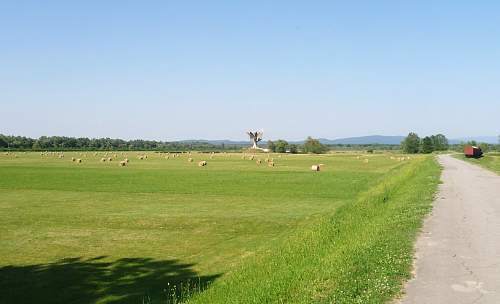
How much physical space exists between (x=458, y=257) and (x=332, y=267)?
3.61 m

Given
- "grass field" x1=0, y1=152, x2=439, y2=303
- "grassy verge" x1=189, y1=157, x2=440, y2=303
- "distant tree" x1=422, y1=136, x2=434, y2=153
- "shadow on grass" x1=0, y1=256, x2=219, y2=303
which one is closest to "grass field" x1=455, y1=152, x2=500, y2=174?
"grass field" x1=0, y1=152, x2=439, y2=303

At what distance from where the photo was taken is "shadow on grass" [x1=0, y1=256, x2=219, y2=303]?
12.5 m

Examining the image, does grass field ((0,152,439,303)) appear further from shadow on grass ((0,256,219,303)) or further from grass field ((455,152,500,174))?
grass field ((455,152,500,174))

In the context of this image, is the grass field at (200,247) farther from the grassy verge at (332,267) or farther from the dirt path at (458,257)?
the dirt path at (458,257)

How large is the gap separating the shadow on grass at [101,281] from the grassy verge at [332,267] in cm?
126

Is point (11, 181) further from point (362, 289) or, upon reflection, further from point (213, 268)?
point (362, 289)

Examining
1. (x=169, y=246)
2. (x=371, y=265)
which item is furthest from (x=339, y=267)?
(x=169, y=246)

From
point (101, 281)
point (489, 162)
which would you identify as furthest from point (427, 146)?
point (101, 281)

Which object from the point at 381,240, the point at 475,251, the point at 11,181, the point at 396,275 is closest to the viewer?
the point at 396,275

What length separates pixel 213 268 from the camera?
50.2ft

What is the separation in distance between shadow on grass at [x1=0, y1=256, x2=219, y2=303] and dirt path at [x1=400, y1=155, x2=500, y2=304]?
228 inches

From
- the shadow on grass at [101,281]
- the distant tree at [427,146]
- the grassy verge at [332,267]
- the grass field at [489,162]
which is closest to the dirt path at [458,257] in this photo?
the grassy verge at [332,267]

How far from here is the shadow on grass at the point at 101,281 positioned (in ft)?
41.2

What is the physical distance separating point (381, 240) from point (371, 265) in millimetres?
3167
